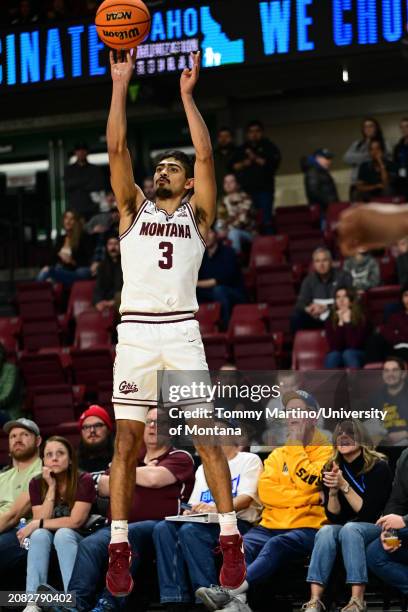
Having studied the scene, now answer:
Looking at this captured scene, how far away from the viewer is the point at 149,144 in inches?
779

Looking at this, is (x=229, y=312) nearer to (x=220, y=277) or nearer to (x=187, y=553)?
(x=220, y=277)

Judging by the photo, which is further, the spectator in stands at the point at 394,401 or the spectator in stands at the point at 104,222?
the spectator in stands at the point at 104,222

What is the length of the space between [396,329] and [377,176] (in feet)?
12.2

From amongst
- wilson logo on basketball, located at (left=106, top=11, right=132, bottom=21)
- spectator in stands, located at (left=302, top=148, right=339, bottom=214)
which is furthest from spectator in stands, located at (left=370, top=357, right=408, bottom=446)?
spectator in stands, located at (left=302, top=148, right=339, bottom=214)

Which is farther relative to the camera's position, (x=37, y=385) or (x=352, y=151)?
(x=352, y=151)

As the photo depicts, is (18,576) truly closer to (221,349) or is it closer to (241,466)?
(241,466)

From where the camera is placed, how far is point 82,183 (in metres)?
16.4

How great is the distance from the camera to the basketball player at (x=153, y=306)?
6.63 metres

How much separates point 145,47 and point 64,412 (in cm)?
365

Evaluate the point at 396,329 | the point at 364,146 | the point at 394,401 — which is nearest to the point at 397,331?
the point at 396,329

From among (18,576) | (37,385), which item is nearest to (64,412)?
(37,385)

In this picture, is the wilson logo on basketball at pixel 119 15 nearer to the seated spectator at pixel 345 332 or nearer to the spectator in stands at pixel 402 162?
the seated spectator at pixel 345 332

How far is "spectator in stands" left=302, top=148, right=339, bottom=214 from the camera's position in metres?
16.0

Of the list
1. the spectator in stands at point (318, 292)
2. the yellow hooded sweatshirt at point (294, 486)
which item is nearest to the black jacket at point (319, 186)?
the spectator in stands at point (318, 292)
